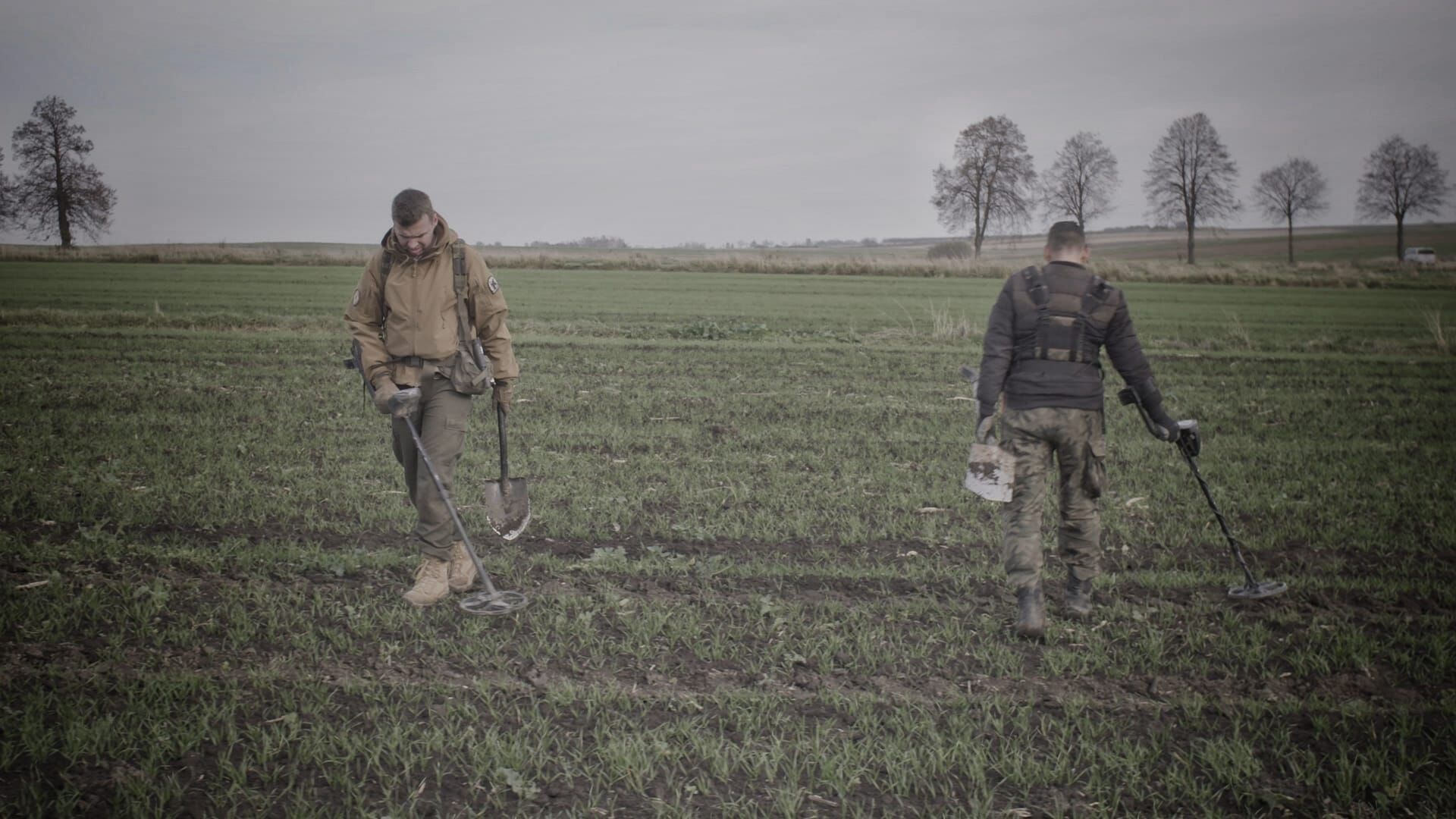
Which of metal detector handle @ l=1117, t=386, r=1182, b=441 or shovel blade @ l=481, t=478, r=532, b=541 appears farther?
shovel blade @ l=481, t=478, r=532, b=541

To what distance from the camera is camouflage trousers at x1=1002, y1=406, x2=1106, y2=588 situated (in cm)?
Result: 581

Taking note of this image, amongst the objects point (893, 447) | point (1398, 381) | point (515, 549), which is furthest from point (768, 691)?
point (1398, 381)

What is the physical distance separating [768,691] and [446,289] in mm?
3252

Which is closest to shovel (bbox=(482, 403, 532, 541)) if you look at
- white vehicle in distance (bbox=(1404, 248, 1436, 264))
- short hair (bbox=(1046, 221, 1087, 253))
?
short hair (bbox=(1046, 221, 1087, 253))

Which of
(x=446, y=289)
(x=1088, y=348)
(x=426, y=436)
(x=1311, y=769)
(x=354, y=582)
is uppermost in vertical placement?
(x=446, y=289)

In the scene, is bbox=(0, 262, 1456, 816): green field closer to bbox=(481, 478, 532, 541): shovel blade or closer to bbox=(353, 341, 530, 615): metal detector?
bbox=(353, 341, 530, 615): metal detector

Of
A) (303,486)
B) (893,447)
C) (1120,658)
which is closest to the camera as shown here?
(1120,658)

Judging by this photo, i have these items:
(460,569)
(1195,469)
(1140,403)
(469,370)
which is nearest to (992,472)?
(1140,403)

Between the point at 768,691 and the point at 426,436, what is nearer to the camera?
the point at 768,691

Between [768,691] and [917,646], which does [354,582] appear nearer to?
[768,691]

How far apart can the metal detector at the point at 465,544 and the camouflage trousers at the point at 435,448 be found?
54mm

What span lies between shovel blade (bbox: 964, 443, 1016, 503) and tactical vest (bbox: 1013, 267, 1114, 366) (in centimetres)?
66

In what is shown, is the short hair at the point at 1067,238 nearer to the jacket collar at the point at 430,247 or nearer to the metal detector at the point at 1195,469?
the metal detector at the point at 1195,469

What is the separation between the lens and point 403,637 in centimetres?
566
